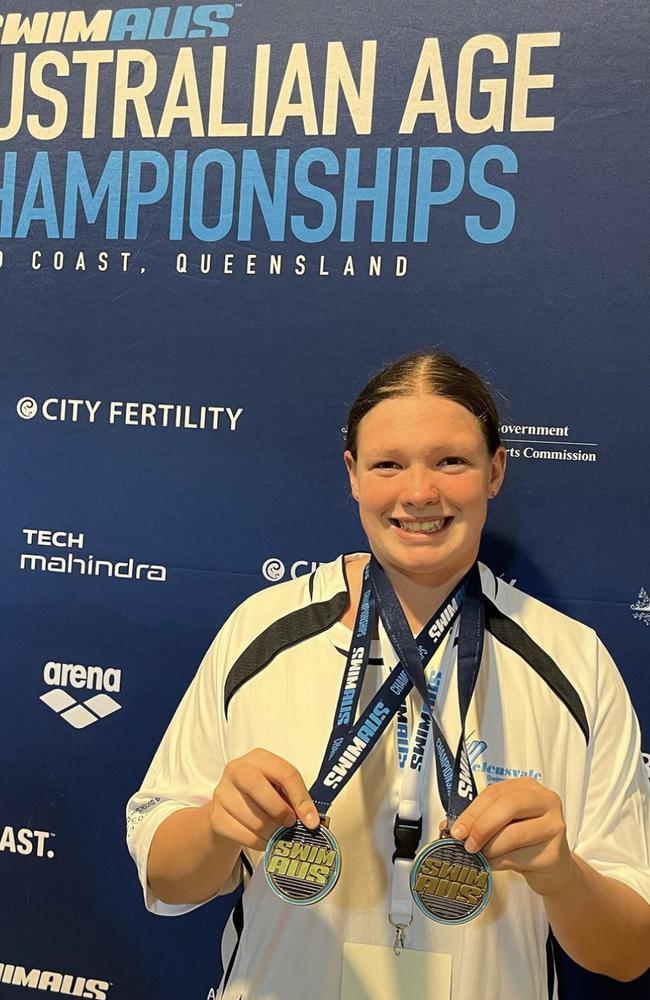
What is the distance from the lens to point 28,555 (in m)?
2.33

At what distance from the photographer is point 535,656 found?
170 cm

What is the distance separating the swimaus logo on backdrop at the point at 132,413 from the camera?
2.20 m

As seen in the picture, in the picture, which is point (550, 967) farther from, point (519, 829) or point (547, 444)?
point (547, 444)

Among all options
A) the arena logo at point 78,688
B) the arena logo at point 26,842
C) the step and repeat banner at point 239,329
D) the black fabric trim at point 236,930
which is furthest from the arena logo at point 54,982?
the black fabric trim at point 236,930

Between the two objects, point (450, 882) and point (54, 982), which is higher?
point (450, 882)

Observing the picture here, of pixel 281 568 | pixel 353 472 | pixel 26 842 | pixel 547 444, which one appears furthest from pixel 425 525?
pixel 26 842

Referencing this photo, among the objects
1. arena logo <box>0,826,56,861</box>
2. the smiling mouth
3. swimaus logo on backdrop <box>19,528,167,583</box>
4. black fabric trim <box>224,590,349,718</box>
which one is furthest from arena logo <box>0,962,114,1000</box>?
the smiling mouth

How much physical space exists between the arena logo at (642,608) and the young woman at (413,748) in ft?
1.06

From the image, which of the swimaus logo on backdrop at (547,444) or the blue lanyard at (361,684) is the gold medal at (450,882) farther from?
the swimaus logo on backdrop at (547,444)

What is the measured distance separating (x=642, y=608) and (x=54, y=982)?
1.42 m

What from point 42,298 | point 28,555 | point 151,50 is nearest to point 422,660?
point 28,555

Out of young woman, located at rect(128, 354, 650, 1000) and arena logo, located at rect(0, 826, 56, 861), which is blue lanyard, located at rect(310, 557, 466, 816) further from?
arena logo, located at rect(0, 826, 56, 861)

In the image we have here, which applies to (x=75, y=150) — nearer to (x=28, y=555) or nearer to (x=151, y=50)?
(x=151, y=50)

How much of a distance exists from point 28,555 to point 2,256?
0.62m
